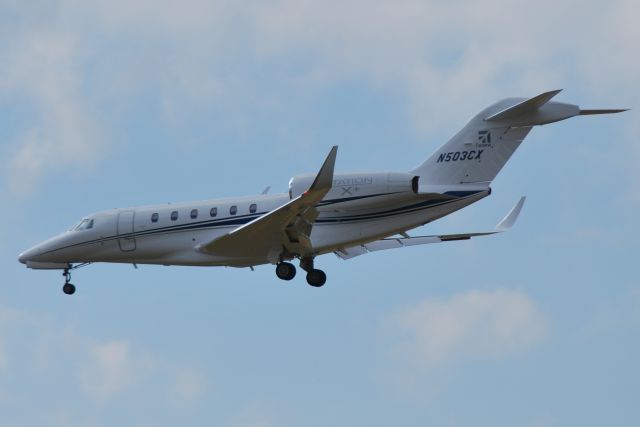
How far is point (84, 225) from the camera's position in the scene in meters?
40.7

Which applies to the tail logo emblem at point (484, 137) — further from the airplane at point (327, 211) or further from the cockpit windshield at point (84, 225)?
the cockpit windshield at point (84, 225)

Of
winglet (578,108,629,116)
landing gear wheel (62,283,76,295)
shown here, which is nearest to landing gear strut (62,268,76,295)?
landing gear wheel (62,283,76,295)

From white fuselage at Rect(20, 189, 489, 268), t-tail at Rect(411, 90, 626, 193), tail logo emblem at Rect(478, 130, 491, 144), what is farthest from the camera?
tail logo emblem at Rect(478, 130, 491, 144)

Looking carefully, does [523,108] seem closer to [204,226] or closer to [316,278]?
[316,278]

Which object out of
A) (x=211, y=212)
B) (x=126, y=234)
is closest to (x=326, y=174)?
(x=211, y=212)

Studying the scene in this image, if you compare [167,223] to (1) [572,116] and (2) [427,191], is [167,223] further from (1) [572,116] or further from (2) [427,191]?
(1) [572,116]

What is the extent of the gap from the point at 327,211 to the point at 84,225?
7611mm

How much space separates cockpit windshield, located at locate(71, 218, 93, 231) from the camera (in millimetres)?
40531

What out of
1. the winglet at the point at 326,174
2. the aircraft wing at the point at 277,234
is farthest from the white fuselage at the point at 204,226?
the winglet at the point at 326,174

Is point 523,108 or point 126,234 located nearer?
point 523,108

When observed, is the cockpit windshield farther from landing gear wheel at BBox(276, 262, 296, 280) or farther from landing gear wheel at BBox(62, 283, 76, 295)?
landing gear wheel at BBox(276, 262, 296, 280)

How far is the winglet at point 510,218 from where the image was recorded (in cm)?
4050

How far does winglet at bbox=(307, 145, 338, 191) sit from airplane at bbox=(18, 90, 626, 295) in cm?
2

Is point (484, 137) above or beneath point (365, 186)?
above
